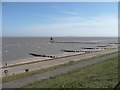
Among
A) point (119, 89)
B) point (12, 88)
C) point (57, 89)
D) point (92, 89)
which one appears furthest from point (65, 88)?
point (12, 88)

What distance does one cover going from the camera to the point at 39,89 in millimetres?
13711

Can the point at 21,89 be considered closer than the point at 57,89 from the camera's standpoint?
No

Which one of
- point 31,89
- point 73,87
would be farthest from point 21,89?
point 73,87

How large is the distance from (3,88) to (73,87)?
546cm

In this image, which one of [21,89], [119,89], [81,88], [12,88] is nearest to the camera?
[119,89]

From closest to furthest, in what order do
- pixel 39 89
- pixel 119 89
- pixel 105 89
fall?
pixel 119 89, pixel 105 89, pixel 39 89

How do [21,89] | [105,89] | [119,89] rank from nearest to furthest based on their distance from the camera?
1. [119,89]
2. [105,89]
3. [21,89]

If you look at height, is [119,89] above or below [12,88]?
above

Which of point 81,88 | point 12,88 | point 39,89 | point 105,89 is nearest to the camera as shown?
point 105,89

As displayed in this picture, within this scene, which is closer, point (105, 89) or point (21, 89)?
point (105, 89)

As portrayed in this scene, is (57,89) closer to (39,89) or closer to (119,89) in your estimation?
(39,89)

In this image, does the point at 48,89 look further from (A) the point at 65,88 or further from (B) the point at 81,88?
(B) the point at 81,88

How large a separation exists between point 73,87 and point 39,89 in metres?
1.80

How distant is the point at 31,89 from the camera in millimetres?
14422
